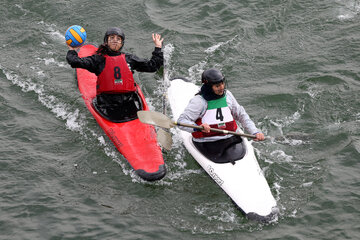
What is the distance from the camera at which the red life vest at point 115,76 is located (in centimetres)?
754

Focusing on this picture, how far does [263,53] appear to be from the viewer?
10281 mm

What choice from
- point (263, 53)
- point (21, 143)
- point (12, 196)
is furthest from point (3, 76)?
point (263, 53)

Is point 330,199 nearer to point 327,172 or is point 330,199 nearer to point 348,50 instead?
point 327,172

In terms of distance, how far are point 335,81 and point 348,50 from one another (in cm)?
143

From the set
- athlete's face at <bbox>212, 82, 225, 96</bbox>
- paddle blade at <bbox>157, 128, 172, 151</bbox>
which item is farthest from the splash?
paddle blade at <bbox>157, 128, 172, 151</bbox>

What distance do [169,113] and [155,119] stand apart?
184 centimetres

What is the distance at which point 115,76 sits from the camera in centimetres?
756

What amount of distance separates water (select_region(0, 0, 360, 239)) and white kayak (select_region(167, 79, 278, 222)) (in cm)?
16

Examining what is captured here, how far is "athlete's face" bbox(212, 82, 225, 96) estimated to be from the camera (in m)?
6.35

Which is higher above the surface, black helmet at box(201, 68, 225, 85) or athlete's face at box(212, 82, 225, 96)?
black helmet at box(201, 68, 225, 85)

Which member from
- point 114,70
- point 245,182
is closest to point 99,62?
point 114,70

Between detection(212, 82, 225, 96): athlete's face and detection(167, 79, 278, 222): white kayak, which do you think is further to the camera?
detection(212, 82, 225, 96): athlete's face

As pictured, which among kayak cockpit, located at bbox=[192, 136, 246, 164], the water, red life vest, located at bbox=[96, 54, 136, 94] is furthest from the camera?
red life vest, located at bbox=[96, 54, 136, 94]

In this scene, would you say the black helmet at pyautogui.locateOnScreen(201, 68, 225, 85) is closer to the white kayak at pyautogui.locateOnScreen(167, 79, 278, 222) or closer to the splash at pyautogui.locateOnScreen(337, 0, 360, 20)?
the white kayak at pyautogui.locateOnScreen(167, 79, 278, 222)
